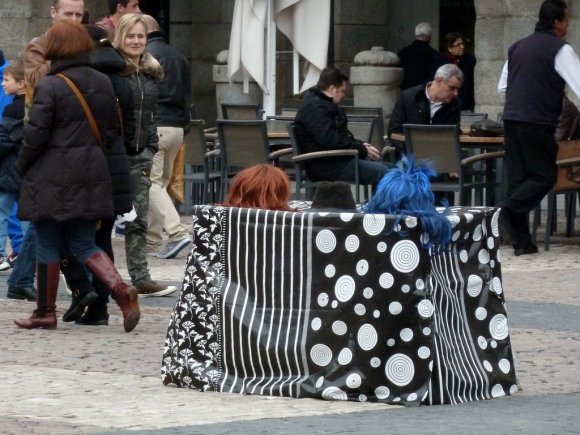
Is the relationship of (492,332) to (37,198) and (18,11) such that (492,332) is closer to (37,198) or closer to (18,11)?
(37,198)

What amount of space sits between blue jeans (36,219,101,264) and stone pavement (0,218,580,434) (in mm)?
415

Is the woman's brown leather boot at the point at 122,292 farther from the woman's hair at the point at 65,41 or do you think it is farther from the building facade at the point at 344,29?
the building facade at the point at 344,29

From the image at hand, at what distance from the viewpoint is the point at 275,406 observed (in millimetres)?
7141

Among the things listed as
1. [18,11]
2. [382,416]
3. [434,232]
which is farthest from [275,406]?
[18,11]

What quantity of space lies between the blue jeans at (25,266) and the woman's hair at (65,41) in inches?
69.2

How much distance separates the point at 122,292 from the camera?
29.4ft

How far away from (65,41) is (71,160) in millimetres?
628

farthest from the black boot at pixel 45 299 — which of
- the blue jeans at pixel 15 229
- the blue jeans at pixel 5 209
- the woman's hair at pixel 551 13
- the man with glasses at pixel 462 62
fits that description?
the man with glasses at pixel 462 62

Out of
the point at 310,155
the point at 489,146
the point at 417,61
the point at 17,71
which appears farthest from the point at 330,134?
the point at 417,61

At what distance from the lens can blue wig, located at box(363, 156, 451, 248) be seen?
7.14 meters

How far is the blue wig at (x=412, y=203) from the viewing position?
23.4 ft

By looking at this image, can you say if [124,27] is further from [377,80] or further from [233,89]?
[233,89]

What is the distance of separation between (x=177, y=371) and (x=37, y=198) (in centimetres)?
180

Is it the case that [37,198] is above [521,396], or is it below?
above
